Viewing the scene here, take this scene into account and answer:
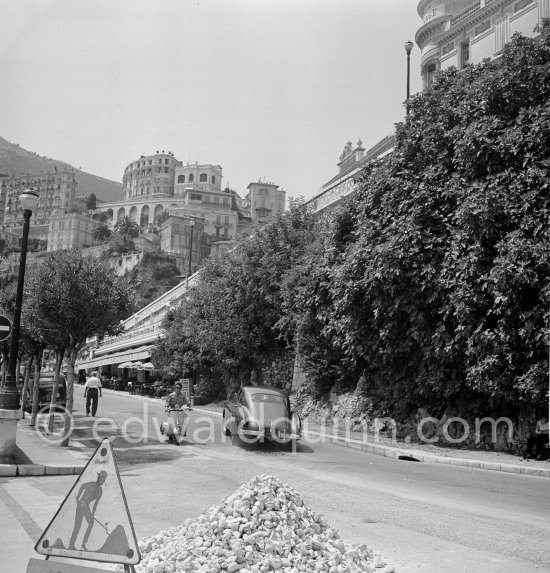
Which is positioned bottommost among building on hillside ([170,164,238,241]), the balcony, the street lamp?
the street lamp

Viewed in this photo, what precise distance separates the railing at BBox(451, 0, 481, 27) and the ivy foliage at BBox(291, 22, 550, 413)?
2624cm

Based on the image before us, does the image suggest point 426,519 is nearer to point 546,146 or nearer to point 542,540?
point 542,540

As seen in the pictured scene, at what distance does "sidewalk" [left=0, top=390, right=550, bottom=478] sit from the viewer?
438 inches

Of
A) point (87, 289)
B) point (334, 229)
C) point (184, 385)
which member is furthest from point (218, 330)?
point (87, 289)

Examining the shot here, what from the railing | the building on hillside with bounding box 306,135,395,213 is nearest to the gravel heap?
the building on hillside with bounding box 306,135,395,213

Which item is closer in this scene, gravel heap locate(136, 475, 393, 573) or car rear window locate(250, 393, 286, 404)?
gravel heap locate(136, 475, 393, 573)

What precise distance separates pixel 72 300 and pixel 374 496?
989 centimetres

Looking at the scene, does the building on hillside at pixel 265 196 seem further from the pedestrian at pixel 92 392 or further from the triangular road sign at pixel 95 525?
the triangular road sign at pixel 95 525

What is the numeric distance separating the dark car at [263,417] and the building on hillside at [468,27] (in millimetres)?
25531

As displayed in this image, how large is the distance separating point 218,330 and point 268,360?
309 centimetres

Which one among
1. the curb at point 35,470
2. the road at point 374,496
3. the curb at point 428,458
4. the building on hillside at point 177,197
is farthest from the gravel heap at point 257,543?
the building on hillside at point 177,197

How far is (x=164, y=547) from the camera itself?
16.7ft

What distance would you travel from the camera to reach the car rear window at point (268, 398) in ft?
55.7

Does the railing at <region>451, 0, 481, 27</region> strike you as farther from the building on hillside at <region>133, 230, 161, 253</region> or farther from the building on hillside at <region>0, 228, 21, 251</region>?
the building on hillside at <region>0, 228, 21, 251</region>
